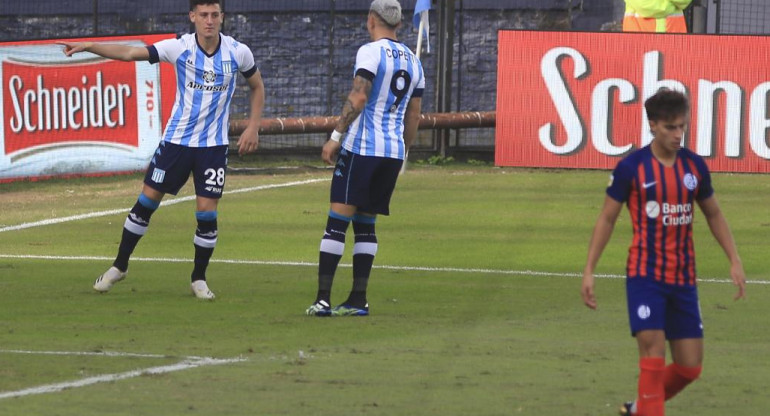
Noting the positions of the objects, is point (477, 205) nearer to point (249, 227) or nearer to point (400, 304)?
point (249, 227)

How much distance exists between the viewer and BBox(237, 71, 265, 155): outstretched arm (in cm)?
1168

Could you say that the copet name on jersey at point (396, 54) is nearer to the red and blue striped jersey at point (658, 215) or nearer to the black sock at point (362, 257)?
the black sock at point (362, 257)

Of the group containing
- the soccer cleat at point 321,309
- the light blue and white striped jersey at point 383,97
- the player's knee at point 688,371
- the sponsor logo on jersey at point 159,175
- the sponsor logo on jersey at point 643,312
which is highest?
the light blue and white striped jersey at point 383,97

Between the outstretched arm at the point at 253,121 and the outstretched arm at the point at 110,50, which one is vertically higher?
the outstretched arm at the point at 110,50

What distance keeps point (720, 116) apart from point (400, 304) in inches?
437

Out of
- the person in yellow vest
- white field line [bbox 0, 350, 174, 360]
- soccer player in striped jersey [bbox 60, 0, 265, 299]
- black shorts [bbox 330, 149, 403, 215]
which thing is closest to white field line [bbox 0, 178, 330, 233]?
soccer player in striped jersey [bbox 60, 0, 265, 299]

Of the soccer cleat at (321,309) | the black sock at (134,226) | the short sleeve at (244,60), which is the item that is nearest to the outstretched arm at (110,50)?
the short sleeve at (244,60)

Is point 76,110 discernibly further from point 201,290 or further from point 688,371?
point 688,371

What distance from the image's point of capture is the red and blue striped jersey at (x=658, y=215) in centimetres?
709

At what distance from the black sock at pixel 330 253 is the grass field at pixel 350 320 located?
253 millimetres

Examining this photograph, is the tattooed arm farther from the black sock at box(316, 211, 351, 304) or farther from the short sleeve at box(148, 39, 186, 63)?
the short sleeve at box(148, 39, 186, 63)

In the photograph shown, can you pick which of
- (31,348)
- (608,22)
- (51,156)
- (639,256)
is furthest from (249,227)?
(608,22)

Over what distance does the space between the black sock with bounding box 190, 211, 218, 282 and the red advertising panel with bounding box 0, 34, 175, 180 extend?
28.0 feet

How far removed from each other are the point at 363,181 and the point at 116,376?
9.24 ft
